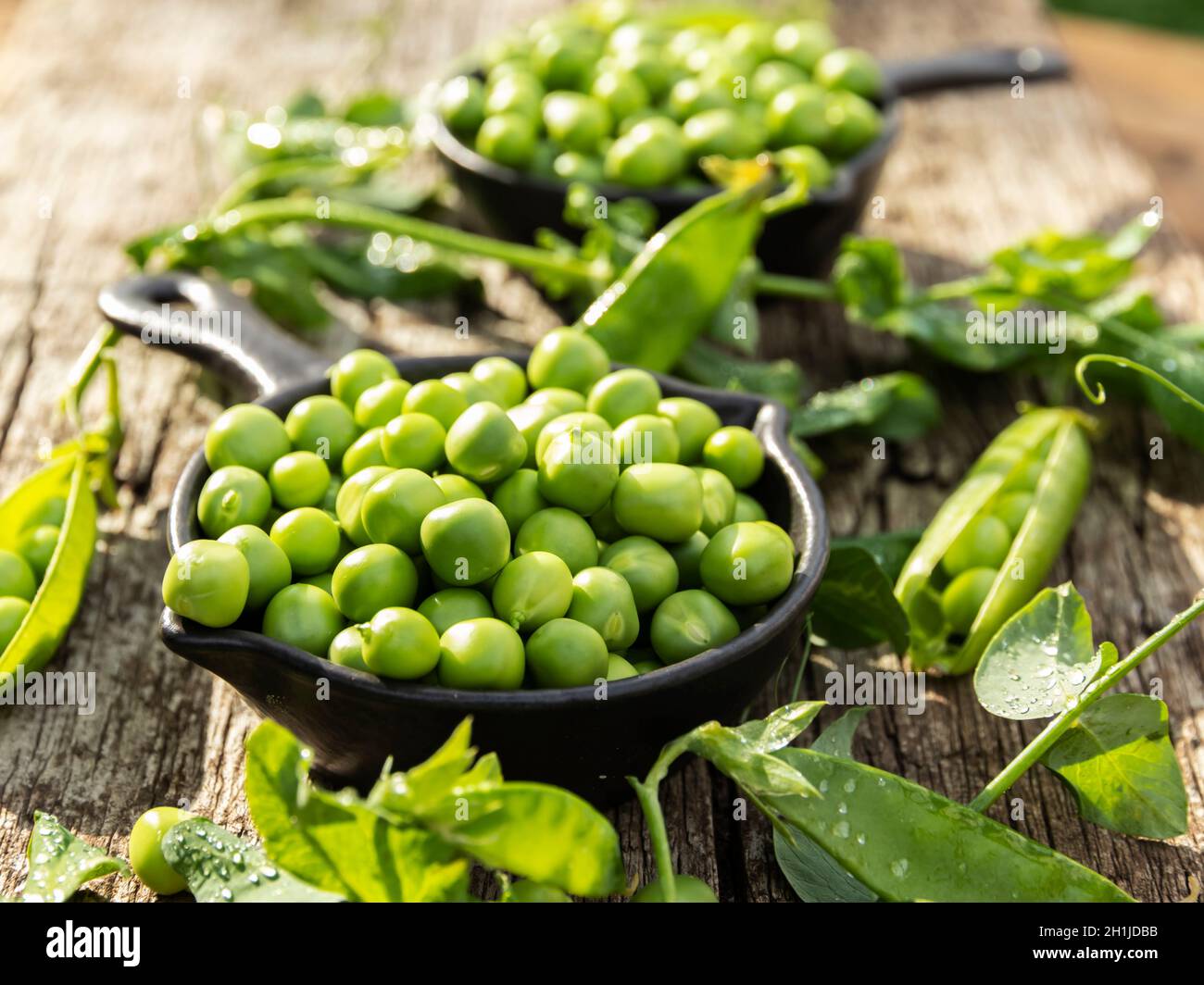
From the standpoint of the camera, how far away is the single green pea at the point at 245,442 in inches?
64.3

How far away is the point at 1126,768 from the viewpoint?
1538 millimetres

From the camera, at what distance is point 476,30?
3.63 metres

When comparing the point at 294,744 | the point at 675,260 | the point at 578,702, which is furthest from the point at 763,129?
the point at 294,744

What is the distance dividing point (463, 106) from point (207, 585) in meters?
1.47

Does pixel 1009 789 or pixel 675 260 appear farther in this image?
pixel 675 260

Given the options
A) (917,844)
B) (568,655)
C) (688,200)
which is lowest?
(917,844)

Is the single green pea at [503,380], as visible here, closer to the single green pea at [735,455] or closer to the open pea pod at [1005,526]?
the single green pea at [735,455]

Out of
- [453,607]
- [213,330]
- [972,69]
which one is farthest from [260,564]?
[972,69]

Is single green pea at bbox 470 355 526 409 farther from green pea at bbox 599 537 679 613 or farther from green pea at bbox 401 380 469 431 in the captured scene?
green pea at bbox 599 537 679 613

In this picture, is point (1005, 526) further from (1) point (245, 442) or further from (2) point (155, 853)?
(2) point (155, 853)

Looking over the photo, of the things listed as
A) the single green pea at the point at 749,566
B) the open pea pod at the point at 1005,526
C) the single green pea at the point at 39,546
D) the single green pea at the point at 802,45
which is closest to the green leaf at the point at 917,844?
the single green pea at the point at 749,566

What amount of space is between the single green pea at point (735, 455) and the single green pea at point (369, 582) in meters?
0.46
